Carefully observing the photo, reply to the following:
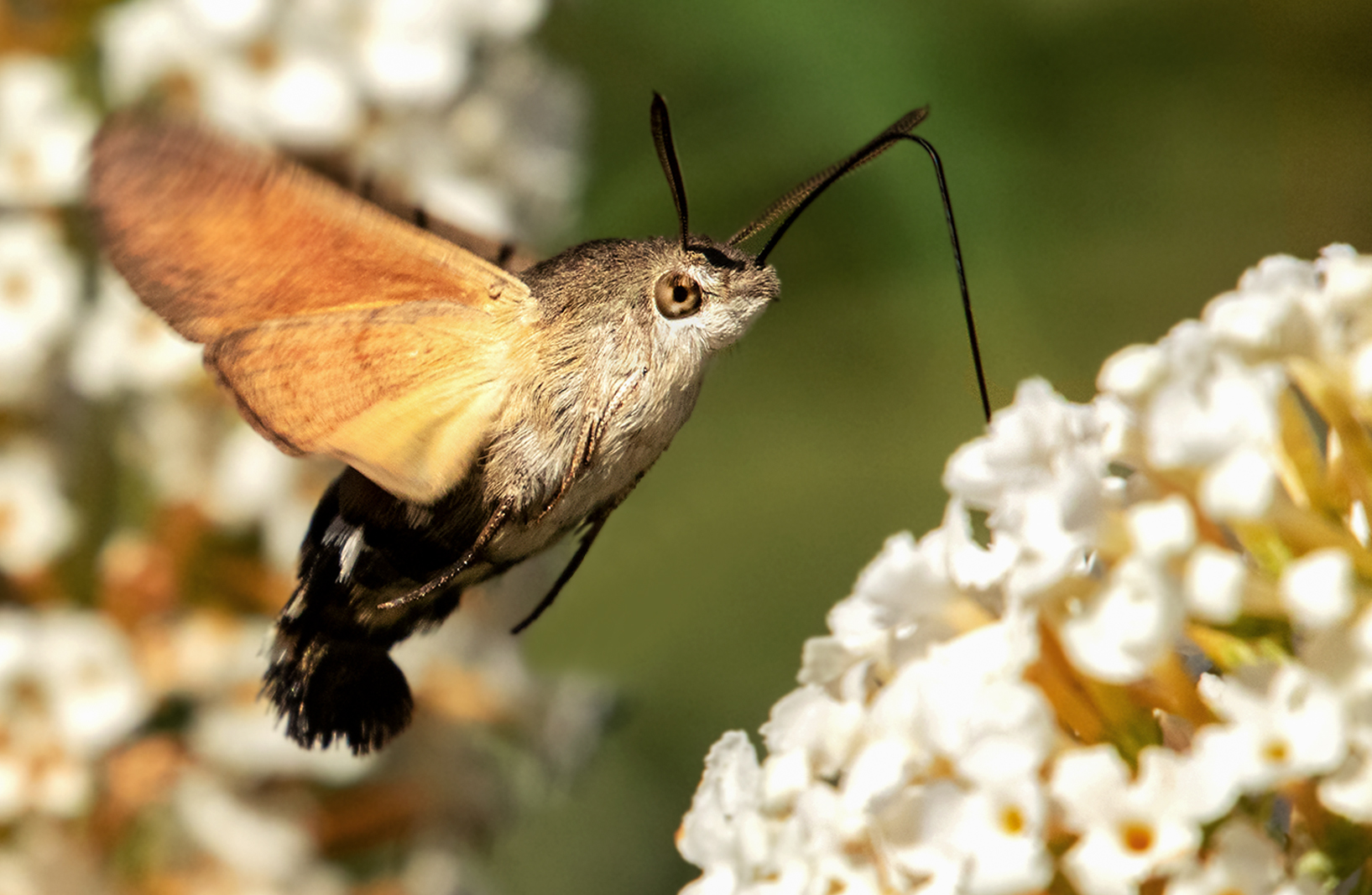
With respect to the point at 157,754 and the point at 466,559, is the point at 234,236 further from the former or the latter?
the point at 157,754

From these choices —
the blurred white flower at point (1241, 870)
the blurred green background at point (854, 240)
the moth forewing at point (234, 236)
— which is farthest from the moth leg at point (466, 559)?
the blurred green background at point (854, 240)

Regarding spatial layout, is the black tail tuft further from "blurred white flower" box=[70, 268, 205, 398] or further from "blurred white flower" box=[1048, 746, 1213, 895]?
"blurred white flower" box=[1048, 746, 1213, 895]

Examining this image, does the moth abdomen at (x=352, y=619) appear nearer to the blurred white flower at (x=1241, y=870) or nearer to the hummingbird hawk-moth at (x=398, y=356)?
the hummingbird hawk-moth at (x=398, y=356)

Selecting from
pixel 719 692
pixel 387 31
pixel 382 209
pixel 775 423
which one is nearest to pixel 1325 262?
pixel 382 209

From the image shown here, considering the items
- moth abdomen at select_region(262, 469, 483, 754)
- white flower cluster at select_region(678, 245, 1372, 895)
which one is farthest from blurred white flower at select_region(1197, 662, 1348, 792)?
moth abdomen at select_region(262, 469, 483, 754)

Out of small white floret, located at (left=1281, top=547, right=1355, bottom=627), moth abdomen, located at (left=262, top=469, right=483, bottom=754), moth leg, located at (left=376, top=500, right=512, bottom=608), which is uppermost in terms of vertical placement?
small white floret, located at (left=1281, top=547, right=1355, bottom=627)

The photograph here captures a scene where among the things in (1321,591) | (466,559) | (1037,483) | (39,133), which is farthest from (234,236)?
(1321,591)

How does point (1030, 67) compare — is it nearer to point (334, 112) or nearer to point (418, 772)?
point (334, 112)
